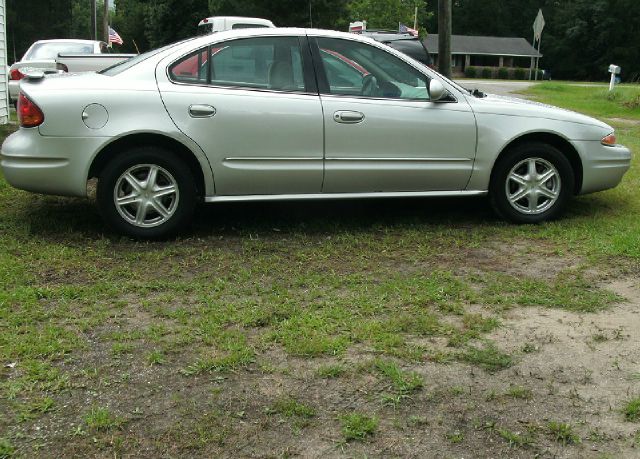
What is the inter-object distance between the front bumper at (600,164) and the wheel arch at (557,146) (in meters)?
0.04

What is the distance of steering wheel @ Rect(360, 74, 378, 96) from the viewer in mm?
5609

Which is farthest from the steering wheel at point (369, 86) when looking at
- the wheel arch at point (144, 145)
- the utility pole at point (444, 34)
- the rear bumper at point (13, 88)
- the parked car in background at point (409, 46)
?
the rear bumper at point (13, 88)

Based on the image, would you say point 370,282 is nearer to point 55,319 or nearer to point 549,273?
point 549,273

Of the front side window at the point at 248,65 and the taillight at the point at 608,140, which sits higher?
the front side window at the point at 248,65

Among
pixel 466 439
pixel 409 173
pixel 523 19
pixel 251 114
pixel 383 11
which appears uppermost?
pixel 523 19

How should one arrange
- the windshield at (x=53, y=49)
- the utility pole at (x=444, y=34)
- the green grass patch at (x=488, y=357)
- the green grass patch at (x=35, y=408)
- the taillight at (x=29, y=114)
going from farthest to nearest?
1. the windshield at (x=53, y=49)
2. the utility pole at (x=444, y=34)
3. the taillight at (x=29, y=114)
4. the green grass patch at (x=488, y=357)
5. the green grass patch at (x=35, y=408)

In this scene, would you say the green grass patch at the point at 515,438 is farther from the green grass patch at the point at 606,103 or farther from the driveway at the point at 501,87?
the driveway at the point at 501,87

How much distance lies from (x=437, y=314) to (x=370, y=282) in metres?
0.64

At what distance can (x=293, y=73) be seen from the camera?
5539mm

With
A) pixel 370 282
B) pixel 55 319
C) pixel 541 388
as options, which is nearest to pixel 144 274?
pixel 55 319

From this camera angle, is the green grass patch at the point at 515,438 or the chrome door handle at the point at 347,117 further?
the chrome door handle at the point at 347,117

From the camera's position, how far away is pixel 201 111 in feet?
17.2

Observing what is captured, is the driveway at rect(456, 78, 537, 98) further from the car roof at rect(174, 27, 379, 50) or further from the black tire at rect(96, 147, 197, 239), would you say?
the black tire at rect(96, 147, 197, 239)

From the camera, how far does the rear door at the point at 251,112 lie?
5250mm
